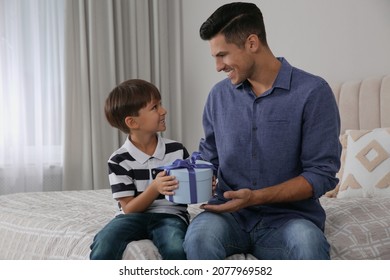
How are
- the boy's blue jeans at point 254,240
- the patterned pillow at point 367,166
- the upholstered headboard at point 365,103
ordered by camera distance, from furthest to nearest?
the upholstered headboard at point 365,103
the patterned pillow at point 367,166
the boy's blue jeans at point 254,240

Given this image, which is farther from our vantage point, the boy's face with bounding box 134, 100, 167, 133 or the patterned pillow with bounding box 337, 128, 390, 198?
Answer: the patterned pillow with bounding box 337, 128, 390, 198

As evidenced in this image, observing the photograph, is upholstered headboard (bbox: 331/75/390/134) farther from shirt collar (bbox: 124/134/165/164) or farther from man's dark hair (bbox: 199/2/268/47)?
shirt collar (bbox: 124/134/165/164)

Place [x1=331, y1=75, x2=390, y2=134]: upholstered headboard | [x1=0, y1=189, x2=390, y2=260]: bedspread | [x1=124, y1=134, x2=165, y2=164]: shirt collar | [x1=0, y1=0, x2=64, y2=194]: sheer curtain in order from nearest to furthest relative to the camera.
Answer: [x1=0, y1=189, x2=390, y2=260]: bedspread, [x1=124, y1=134, x2=165, y2=164]: shirt collar, [x1=331, y1=75, x2=390, y2=134]: upholstered headboard, [x1=0, y1=0, x2=64, y2=194]: sheer curtain

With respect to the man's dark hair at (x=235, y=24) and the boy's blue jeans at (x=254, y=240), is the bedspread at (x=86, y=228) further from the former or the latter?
the man's dark hair at (x=235, y=24)

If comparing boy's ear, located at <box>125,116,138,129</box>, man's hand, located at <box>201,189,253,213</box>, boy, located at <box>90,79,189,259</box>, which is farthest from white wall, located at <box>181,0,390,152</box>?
man's hand, located at <box>201,189,253,213</box>

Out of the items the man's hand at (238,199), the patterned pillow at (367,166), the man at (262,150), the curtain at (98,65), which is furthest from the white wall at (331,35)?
the man's hand at (238,199)

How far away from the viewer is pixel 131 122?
1.98 m

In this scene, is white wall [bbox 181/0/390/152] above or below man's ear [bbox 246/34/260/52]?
above

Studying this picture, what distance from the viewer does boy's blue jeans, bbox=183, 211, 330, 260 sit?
150cm

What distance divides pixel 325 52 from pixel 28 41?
216 centimetres

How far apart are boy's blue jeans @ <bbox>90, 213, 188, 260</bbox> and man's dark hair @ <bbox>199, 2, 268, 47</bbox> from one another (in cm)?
65

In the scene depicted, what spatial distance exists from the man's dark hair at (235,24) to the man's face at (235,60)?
19 millimetres

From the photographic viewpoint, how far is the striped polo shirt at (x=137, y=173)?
74.8 inches
